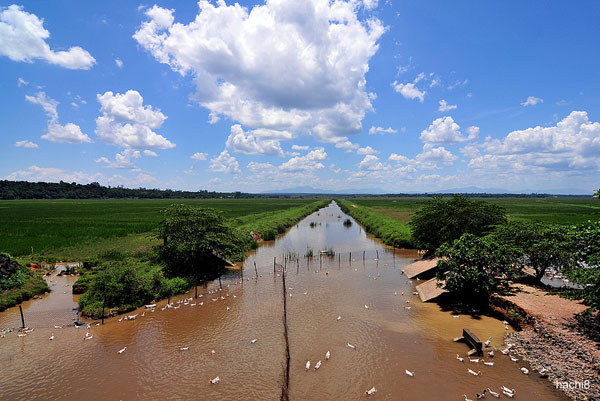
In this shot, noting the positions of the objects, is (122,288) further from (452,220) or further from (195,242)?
(452,220)

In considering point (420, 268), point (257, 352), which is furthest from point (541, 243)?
point (257, 352)

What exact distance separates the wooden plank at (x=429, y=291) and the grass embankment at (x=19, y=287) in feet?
Answer: 68.0

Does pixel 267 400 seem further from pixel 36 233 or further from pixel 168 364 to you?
pixel 36 233

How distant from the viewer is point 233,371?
944 cm

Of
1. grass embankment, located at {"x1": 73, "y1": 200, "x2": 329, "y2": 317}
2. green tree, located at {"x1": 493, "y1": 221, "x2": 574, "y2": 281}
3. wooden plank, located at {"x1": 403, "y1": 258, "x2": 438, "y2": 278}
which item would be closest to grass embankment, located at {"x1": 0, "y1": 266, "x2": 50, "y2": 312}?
grass embankment, located at {"x1": 73, "y1": 200, "x2": 329, "y2": 317}

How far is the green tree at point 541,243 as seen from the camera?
537 inches

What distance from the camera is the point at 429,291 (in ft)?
51.3

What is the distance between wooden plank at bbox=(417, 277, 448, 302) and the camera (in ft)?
48.9

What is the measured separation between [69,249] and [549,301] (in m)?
33.7

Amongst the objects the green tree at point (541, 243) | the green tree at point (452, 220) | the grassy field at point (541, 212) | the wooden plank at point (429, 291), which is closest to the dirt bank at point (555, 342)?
the green tree at point (541, 243)

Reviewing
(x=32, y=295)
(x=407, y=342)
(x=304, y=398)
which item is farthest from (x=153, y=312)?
(x=407, y=342)

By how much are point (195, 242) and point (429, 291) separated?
540 inches

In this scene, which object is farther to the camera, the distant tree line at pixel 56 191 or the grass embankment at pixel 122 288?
the distant tree line at pixel 56 191

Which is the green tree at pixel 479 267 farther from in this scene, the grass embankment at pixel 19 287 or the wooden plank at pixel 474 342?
the grass embankment at pixel 19 287
